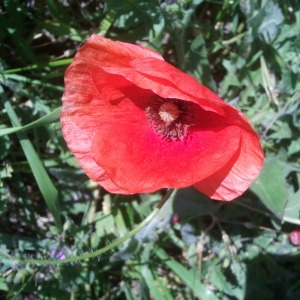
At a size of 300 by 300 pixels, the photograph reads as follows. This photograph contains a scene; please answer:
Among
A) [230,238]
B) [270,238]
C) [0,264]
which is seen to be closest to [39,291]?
[0,264]

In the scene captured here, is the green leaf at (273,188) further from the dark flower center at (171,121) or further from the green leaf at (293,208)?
the dark flower center at (171,121)

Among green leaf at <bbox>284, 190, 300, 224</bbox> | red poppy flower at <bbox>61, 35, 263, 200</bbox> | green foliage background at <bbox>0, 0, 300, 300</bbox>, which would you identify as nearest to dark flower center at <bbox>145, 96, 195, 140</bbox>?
red poppy flower at <bbox>61, 35, 263, 200</bbox>

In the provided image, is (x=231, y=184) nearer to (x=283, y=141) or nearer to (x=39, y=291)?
(x=283, y=141)

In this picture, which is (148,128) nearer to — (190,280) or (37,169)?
(37,169)

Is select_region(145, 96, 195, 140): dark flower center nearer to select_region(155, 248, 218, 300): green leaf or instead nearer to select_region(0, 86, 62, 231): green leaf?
select_region(0, 86, 62, 231): green leaf

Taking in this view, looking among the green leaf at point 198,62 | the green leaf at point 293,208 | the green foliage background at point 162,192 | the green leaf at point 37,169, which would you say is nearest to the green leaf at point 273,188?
the green foliage background at point 162,192
